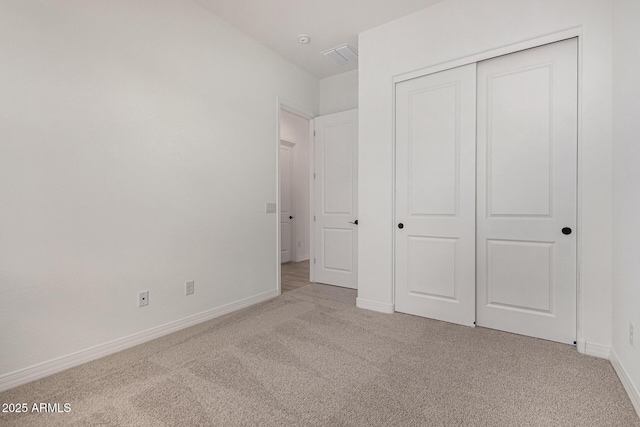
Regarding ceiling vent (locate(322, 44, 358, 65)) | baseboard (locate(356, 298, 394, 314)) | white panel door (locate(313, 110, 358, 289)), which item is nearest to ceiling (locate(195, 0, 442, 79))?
ceiling vent (locate(322, 44, 358, 65))

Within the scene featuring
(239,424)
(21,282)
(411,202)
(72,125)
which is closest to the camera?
(239,424)

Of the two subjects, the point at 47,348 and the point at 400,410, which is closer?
the point at 400,410

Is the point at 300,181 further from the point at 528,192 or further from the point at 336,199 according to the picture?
the point at 528,192

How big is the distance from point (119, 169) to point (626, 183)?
3231mm

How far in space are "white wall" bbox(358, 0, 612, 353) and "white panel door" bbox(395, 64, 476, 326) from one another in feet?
0.43

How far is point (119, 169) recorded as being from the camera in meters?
2.27

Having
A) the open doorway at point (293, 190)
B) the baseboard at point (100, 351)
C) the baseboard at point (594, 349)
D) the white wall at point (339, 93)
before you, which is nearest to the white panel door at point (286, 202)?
the open doorway at point (293, 190)

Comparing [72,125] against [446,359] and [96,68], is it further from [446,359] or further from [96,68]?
[446,359]

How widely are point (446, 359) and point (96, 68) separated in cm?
309

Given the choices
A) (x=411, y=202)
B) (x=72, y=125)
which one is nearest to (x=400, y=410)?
(x=411, y=202)

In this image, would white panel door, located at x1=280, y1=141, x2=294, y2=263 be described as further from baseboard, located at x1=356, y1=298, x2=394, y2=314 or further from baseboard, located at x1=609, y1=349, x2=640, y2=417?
baseboard, located at x1=609, y1=349, x2=640, y2=417

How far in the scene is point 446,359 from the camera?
2.09m

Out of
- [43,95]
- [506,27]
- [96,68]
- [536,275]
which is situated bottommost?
[536,275]

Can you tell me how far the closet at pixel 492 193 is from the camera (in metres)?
2.30
